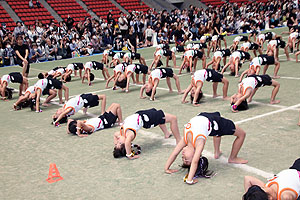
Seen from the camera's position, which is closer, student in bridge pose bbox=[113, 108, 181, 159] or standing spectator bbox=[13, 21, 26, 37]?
student in bridge pose bbox=[113, 108, 181, 159]

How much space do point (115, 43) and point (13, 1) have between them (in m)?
11.1

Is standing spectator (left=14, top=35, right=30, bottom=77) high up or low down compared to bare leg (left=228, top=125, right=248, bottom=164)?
up

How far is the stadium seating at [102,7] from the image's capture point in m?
32.1

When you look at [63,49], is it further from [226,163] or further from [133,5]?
[226,163]

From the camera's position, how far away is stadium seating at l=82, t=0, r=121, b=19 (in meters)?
32.1

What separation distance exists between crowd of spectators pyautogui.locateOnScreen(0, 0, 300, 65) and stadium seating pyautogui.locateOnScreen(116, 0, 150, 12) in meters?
4.66

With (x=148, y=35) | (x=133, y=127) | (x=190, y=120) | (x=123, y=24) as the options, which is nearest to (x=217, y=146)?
(x=190, y=120)

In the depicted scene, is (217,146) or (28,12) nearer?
(217,146)

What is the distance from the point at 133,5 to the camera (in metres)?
35.3

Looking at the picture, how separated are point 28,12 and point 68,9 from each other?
3.64 metres

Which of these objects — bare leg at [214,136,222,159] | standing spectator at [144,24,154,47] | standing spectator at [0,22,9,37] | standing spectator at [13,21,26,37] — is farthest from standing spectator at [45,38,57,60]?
bare leg at [214,136,222,159]

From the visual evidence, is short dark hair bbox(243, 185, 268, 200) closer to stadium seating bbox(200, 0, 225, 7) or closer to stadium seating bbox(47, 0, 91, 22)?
stadium seating bbox(47, 0, 91, 22)

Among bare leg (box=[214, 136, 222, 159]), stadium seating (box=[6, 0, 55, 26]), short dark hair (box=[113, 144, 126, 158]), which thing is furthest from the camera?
stadium seating (box=[6, 0, 55, 26])

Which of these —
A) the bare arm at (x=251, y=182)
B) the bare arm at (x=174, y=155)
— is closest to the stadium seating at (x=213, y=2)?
the bare arm at (x=174, y=155)
